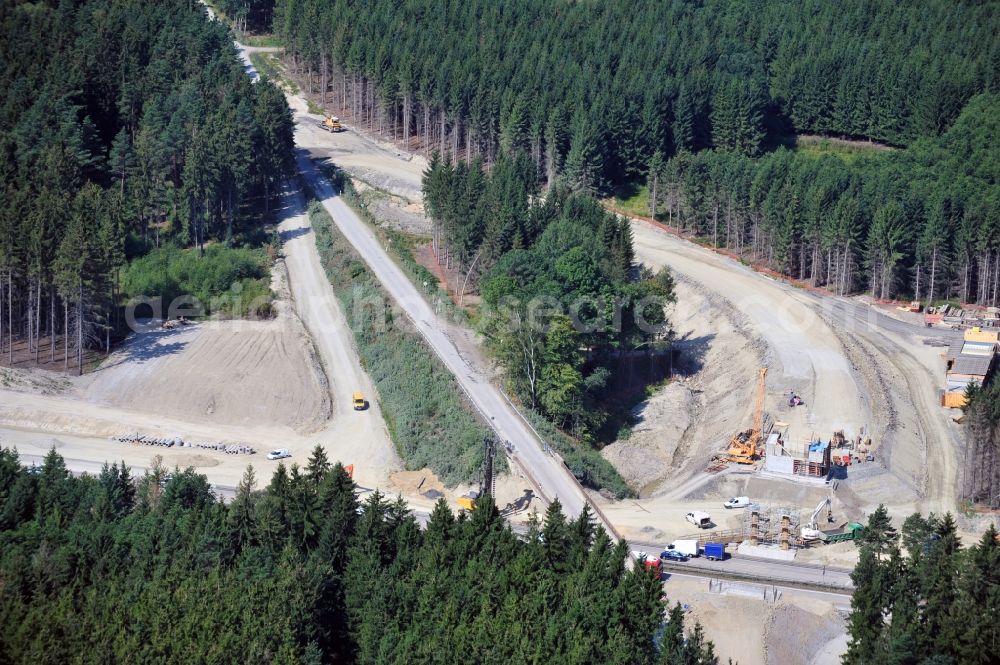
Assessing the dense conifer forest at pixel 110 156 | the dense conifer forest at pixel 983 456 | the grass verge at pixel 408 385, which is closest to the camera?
the dense conifer forest at pixel 983 456

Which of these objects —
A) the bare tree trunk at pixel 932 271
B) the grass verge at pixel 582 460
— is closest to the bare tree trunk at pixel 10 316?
the grass verge at pixel 582 460

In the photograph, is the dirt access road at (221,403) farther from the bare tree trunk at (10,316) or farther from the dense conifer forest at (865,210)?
the dense conifer forest at (865,210)

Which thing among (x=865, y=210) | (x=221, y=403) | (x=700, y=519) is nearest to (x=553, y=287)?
(x=700, y=519)

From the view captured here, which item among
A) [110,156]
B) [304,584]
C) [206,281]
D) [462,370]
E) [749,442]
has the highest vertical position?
[110,156]

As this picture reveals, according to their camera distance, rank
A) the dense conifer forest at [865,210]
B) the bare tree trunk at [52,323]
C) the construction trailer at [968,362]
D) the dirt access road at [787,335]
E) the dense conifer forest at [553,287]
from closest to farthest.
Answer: the dirt access road at [787,335]
the dense conifer forest at [553,287]
the construction trailer at [968,362]
the bare tree trunk at [52,323]
the dense conifer forest at [865,210]

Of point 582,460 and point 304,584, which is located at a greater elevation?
point 304,584

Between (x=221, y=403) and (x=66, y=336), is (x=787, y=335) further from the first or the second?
(x=66, y=336)

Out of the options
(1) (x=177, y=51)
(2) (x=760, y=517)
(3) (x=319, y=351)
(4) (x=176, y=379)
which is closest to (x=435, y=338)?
(3) (x=319, y=351)

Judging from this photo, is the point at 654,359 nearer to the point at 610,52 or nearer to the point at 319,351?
the point at 319,351

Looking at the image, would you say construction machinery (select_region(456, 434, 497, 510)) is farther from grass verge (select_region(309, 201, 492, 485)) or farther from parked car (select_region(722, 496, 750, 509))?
parked car (select_region(722, 496, 750, 509))
